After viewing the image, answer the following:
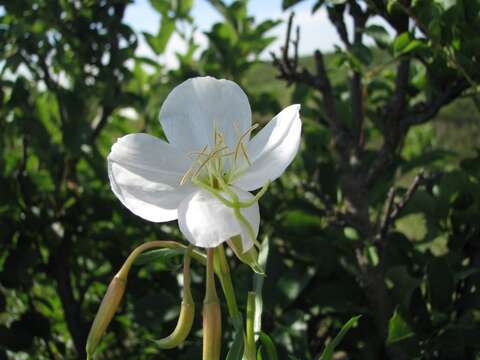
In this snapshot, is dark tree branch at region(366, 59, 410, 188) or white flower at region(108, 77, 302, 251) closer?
white flower at region(108, 77, 302, 251)

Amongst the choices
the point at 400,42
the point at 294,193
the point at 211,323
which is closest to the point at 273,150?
the point at 211,323

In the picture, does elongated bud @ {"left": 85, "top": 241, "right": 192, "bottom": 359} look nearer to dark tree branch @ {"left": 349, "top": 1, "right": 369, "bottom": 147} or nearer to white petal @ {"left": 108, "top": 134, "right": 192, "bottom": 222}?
white petal @ {"left": 108, "top": 134, "right": 192, "bottom": 222}

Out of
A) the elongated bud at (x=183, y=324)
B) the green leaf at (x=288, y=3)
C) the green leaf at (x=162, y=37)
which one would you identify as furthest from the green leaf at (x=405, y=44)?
the green leaf at (x=162, y=37)

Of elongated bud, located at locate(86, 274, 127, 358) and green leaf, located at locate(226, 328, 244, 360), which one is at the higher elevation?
elongated bud, located at locate(86, 274, 127, 358)

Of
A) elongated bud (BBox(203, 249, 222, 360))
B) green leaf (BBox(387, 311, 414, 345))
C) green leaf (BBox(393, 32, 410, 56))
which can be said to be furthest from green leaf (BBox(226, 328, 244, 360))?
green leaf (BBox(393, 32, 410, 56))

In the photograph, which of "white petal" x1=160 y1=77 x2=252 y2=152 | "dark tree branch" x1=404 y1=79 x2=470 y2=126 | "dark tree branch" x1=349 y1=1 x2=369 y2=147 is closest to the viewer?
"white petal" x1=160 y1=77 x2=252 y2=152

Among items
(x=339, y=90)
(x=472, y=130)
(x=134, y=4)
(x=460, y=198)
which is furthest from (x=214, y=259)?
(x=472, y=130)

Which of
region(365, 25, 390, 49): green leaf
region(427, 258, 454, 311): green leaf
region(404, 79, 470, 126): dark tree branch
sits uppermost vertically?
region(365, 25, 390, 49): green leaf

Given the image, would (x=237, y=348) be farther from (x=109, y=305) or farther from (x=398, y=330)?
(x=398, y=330)
